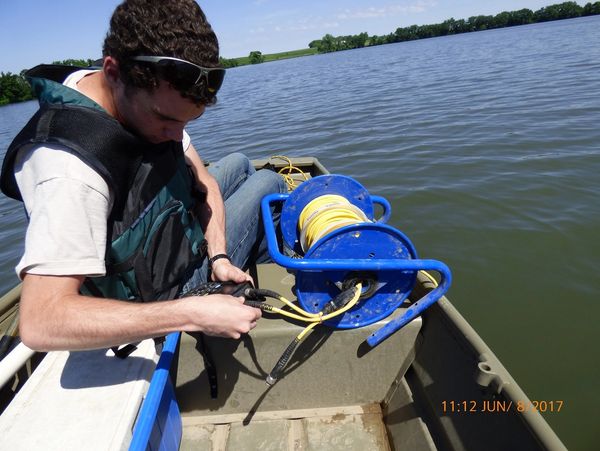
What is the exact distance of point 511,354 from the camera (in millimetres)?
3428

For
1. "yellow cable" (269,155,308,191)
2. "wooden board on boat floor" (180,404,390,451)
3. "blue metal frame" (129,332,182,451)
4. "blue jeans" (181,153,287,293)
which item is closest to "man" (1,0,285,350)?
"blue metal frame" (129,332,182,451)

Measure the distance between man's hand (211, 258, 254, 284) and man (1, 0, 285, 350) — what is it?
15.4 inches

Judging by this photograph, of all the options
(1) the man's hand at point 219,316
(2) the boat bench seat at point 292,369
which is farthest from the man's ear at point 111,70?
(2) the boat bench seat at point 292,369

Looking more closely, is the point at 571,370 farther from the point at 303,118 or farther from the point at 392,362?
the point at 303,118

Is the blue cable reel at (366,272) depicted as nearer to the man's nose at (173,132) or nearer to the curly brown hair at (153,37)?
the man's nose at (173,132)

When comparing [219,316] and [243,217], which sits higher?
[219,316]

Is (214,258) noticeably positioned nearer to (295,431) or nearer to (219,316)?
(219,316)

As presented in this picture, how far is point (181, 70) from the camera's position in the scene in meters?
1.54

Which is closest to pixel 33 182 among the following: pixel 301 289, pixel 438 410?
pixel 301 289

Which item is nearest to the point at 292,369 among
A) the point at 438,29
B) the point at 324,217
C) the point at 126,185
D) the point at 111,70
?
the point at 324,217

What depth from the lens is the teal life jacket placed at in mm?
1573

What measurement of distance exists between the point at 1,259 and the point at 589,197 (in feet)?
31.4

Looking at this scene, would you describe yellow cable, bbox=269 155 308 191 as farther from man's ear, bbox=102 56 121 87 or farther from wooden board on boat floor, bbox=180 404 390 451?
man's ear, bbox=102 56 121 87

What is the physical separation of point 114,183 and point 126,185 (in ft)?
0.55
